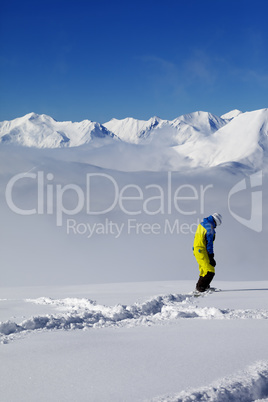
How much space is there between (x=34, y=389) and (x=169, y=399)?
2.67 feet

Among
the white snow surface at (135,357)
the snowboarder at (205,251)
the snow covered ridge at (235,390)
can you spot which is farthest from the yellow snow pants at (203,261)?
the snow covered ridge at (235,390)

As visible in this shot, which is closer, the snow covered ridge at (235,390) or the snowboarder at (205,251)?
the snow covered ridge at (235,390)

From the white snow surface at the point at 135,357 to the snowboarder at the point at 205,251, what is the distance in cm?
341

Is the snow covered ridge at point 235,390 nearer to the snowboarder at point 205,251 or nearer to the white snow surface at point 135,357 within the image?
the white snow surface at point 135,357

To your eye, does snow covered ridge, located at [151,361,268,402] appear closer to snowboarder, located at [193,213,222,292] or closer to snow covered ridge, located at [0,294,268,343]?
snow covered ridge, located at [0,294,268,343]

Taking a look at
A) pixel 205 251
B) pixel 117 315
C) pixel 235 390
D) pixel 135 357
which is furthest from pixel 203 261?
pixel 235 390

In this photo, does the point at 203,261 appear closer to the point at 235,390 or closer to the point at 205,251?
the point at 205,251

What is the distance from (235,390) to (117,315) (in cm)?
308

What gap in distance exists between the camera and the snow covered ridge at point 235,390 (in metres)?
2.50

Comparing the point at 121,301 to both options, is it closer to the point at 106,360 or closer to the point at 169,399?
the point at 106,360

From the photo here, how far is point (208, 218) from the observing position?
9.23 m

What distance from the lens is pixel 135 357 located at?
3.31 m

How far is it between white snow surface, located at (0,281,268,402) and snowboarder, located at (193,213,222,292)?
Answer: 3.41 m

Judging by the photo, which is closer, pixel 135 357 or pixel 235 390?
pixel 235 390
